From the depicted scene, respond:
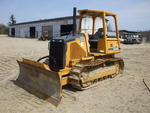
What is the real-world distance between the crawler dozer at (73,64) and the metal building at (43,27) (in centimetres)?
2059

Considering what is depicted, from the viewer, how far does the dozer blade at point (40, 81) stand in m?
5.24

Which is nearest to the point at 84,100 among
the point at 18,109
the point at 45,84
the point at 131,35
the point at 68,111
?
the point at 68,111

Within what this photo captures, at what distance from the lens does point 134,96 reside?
5.68m

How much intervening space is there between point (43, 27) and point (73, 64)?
3311 centimetres

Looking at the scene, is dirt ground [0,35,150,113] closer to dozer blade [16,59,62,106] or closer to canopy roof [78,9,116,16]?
dozer blade [16,59,62,106]

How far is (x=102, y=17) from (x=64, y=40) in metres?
1.94

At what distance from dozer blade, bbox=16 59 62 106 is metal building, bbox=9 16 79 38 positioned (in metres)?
21.0

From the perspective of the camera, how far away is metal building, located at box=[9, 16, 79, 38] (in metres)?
33.4

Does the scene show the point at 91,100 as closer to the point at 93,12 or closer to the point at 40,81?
the point at 40,81

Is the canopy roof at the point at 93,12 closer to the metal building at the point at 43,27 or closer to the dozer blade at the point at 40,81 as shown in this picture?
the dozer blade at the point at 40,81

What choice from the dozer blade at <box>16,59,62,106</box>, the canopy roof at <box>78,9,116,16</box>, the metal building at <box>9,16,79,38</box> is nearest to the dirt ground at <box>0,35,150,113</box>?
the dozer blade at <box>16,59,62,106</box>

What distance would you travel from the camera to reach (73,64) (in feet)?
20.1

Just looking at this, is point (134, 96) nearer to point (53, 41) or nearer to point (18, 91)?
point (53, 41)

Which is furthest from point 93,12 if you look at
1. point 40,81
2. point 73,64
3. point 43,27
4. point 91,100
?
point 43,27
